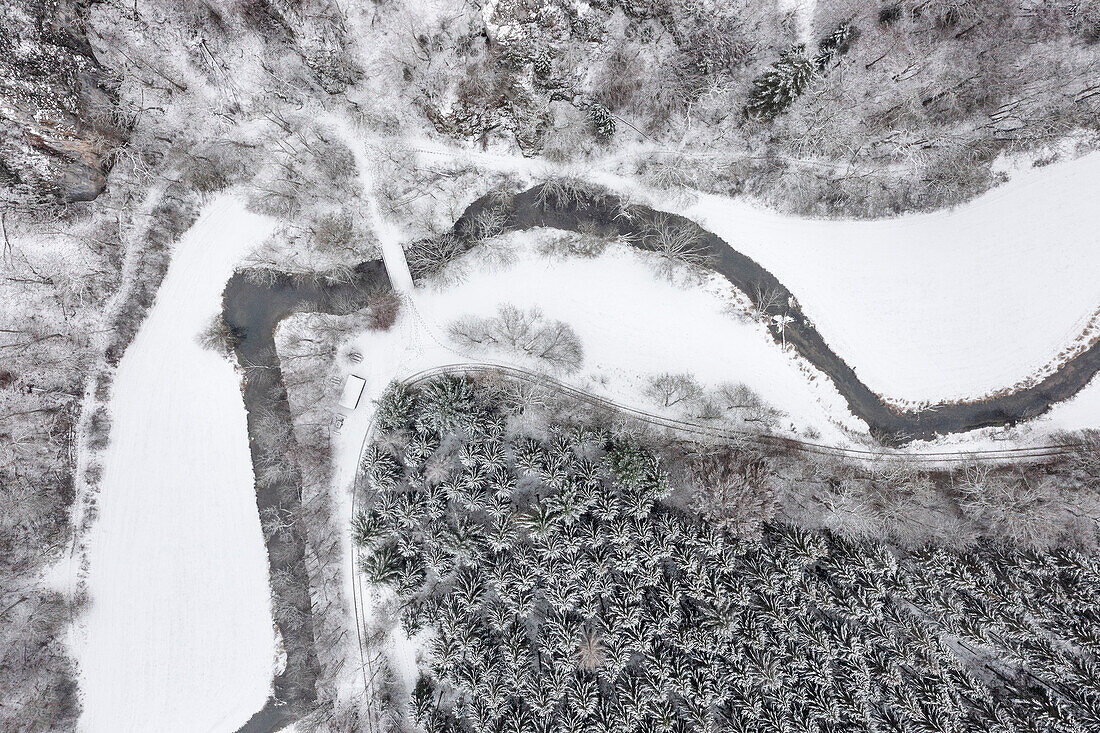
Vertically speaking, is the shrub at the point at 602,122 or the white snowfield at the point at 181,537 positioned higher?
the shrub at the point at 602,122

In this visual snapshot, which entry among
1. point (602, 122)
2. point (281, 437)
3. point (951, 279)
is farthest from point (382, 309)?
point (951, 279)

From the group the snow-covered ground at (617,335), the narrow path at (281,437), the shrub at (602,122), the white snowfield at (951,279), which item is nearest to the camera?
the shrub at (602,122)

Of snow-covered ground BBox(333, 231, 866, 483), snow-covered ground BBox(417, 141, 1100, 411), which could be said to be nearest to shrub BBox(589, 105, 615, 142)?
snow-covered ground BBox(417, 141, 1100, 411)

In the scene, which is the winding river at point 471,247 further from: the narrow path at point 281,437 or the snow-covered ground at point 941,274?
the snow-covered ground at point 941,274

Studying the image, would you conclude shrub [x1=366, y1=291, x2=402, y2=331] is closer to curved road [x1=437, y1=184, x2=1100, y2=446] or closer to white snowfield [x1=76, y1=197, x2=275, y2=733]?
curved road [x1=437, y1=184, x2=1100, y2=446]

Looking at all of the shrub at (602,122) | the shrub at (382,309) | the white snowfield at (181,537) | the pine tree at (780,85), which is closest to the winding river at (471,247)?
the shrub at (382,309)

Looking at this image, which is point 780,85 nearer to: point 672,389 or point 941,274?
point 941,274
